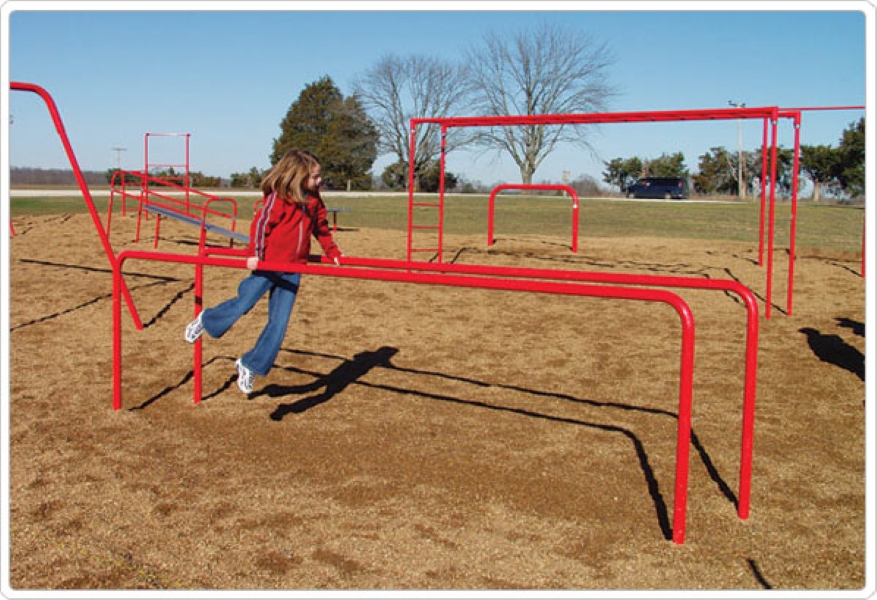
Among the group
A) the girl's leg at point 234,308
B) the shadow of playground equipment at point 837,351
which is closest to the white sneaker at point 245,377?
the girl's leg at point 234,308

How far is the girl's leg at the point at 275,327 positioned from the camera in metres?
4.29

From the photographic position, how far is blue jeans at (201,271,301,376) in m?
4.25

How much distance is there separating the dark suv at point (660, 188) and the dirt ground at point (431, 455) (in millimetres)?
35296

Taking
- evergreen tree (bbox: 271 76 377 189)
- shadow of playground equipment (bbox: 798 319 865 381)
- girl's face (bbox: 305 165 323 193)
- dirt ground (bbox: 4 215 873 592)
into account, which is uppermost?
evergreen tree (bbox: 271 76 377 189)

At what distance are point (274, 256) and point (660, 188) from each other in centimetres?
4035

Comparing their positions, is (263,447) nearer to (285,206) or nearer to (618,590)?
(285,206)

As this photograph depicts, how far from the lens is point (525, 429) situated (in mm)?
4379

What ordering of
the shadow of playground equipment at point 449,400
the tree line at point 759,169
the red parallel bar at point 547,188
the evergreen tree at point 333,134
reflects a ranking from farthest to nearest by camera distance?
the evergreen tree at point 333,134 → the tree line at point 759,169 → the red parallel bar at point 547,188 → the shadow of playground equipment at point 449,400

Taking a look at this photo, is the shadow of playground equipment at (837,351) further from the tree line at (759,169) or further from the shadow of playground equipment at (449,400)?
the tree line at (759,169)

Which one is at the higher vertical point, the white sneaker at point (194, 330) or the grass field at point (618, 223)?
the grass field at point (618, 223)

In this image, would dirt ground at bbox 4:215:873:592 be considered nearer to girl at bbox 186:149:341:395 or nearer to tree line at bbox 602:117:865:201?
girl at bbox 186:149:341:395

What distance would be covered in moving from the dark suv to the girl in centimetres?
3952

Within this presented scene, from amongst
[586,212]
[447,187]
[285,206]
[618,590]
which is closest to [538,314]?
[285,206]

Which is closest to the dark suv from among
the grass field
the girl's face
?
the grass field
